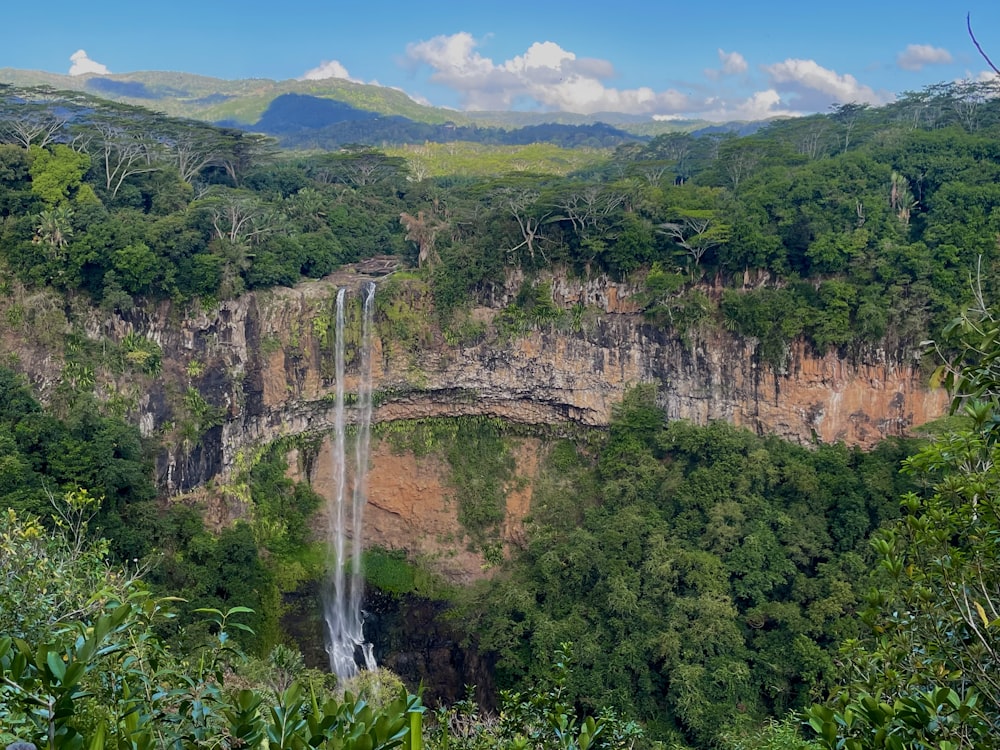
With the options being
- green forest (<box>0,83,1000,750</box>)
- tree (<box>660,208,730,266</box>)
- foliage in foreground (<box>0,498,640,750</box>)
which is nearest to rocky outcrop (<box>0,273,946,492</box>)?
green forest (<box>0,83,1000,750</box>)

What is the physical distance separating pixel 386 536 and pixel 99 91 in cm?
9677

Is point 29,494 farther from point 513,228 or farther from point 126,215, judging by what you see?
point 513,228

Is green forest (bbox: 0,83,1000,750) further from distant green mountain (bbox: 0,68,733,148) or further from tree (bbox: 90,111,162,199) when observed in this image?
distant green mountain (bbox: 0,68,733,148)

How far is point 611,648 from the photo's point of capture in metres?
14.7

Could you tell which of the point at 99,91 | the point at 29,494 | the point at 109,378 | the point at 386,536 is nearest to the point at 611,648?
the point at 386,536

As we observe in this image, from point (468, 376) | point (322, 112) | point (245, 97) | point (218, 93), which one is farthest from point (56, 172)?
point (218, 93)

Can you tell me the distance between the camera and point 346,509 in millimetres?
21156

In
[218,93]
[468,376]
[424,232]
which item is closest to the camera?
[468,376]

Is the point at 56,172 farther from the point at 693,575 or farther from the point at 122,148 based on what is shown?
the point at 693,575

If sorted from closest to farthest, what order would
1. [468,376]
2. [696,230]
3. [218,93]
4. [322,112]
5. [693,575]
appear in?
[693,575], [696,230], [468,376], [322,112], [218,93]

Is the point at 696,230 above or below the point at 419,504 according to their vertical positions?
above

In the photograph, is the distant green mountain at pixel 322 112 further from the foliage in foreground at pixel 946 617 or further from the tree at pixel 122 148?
the foliage in foreground at pixel 946 617

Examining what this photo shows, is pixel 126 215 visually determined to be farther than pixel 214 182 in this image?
No

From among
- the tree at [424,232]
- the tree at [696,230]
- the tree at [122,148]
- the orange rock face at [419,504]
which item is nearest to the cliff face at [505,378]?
the orange rock face at [419,504]
